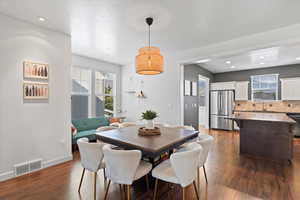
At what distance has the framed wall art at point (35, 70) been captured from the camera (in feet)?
8.85

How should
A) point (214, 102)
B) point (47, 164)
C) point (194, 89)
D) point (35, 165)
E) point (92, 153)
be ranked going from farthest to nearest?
point (214, 102) → point (194, 89) → point (47, 164) → point (35, 165) → point (92, 153)

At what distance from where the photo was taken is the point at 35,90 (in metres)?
2.80

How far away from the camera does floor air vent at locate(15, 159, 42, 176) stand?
2.57 m

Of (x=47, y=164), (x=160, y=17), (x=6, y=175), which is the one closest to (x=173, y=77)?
(x=160, y=17)

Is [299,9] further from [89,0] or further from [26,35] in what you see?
Answer: [26,35]

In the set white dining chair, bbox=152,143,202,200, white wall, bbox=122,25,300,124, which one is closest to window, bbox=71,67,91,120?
white wall, bbox=122,25,300,124

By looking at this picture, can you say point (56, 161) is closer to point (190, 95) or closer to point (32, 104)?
point (32, 104)

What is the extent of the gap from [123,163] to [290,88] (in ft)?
22.2

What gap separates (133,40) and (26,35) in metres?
2.05

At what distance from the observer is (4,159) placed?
8.05 feet

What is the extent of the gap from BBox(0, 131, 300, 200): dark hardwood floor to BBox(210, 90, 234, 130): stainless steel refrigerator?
10.7ft

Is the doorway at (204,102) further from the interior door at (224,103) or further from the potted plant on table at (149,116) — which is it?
the potted plant on table at (149,116)

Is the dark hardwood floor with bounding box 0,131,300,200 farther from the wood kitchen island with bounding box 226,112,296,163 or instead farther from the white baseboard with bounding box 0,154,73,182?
the wood kitchen island with bounding box 226,112,296,163

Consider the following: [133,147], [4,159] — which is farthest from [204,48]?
[4,159]
